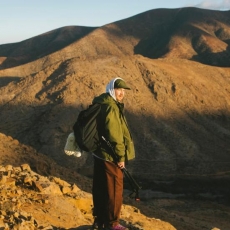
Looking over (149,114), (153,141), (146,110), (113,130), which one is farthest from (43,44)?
(113,130)

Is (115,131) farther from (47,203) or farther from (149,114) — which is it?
(149,114)

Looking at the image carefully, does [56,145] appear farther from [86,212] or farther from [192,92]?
[86,212]

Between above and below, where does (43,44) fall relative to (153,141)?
above

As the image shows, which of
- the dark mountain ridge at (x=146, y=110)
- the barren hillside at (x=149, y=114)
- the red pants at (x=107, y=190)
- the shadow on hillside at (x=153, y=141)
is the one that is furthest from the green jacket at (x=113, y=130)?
the dark mountain ridge at (x=146, y=110)

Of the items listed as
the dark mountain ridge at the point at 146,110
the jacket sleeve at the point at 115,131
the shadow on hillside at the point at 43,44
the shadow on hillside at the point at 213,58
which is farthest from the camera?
the shadow on hillside at the point at 43,44

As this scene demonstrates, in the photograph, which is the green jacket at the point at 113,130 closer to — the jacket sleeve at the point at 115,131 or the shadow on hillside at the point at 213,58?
the jacket sleeve at the point at 115,131

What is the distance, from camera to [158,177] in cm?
1967

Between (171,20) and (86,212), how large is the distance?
64.2 m

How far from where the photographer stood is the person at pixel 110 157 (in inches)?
171

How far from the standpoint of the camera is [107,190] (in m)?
4.46

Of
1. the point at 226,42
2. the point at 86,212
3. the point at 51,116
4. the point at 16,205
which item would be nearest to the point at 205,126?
the point at 51,116

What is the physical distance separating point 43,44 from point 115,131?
66.8 meters

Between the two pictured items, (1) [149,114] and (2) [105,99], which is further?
(1) [149,114]

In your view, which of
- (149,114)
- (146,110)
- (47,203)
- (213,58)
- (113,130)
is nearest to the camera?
(113,130)
